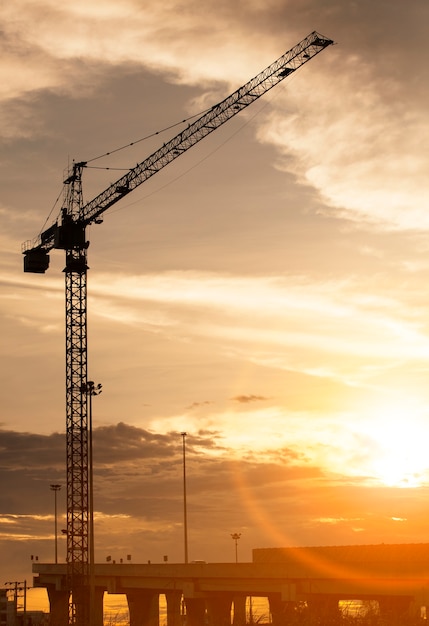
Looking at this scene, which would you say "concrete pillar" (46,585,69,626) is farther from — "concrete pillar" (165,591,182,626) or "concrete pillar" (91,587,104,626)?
"concrete pillar" (165,591,182,626)

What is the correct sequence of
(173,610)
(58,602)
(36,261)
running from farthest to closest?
(36,261) → (58,602) → (173,610)

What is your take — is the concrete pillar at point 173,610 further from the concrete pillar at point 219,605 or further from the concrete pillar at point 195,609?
the concrete pillar at point 219,605

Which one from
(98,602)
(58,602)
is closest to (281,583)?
(98,602)

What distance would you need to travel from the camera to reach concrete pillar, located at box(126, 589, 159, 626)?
12912 centimetres

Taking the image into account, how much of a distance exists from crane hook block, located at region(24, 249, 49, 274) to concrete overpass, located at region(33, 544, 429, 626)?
2190 inches

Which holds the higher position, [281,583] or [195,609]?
[281,583]

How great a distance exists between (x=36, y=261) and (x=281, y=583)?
293ft

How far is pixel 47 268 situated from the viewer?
165625mm

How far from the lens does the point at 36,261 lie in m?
166

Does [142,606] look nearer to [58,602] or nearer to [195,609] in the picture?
[195,609]

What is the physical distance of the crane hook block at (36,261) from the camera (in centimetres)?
16512

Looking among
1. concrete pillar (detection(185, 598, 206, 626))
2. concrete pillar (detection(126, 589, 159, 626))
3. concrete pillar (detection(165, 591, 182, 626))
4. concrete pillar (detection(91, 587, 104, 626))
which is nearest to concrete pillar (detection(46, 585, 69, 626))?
concrete pillar (detection(91, 587, 104, 626))

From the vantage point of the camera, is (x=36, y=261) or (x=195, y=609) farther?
(x=36, y=261)

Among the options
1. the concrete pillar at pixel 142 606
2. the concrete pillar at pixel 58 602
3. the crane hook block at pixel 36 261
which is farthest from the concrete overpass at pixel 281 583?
the crane hook block at pixel 36 261
